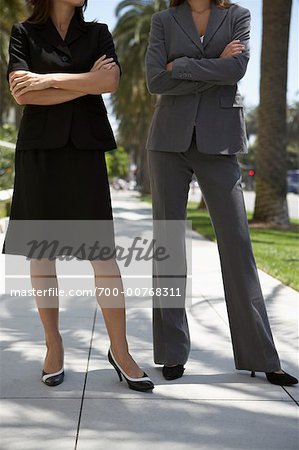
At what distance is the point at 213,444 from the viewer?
2.92 m

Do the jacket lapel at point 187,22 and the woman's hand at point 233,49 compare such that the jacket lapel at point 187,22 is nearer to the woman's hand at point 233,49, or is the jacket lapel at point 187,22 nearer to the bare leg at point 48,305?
the woman's hand at point 233,49

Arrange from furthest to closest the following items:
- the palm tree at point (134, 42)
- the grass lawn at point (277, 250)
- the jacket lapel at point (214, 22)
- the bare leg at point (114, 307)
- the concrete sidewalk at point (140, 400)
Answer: the palm tree at point (134, 42)
the grass lawn at point (277, 250)
the jacket lapel at point (214, 22)
the bare leg at point (114, 307)
the concrete sidewalk at point (140, 400)

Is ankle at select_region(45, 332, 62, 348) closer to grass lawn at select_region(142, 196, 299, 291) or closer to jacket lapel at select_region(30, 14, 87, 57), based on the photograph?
jacket lapel at select_region(30, 14, 87, 57)

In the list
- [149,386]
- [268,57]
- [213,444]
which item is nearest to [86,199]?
[149,386]

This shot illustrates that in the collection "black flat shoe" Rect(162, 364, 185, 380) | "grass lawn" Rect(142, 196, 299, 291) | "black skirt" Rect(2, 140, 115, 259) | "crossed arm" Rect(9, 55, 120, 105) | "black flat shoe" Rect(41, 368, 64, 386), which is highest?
"crossed arm" Rect(9, 55, 120, 105)

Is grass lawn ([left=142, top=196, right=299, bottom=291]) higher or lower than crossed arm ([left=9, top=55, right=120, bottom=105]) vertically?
lower

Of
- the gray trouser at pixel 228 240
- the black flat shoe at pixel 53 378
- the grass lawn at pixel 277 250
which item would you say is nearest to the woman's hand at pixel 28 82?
the gray trouser at pixel 228 240

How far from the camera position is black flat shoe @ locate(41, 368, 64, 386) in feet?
12.1

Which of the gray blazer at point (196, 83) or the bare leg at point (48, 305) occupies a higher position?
the gray blazer at point (196, 83)

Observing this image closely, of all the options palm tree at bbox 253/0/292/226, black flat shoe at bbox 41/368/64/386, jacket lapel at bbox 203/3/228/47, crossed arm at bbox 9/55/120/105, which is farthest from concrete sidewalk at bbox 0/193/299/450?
palm tree at bbox 253/0/292/226

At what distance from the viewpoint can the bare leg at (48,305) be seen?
148 inches

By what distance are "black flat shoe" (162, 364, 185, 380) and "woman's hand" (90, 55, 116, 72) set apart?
1556mm

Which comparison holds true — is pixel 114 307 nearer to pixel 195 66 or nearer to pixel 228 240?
pixel 228 240

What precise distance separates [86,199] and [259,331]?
111 cm
